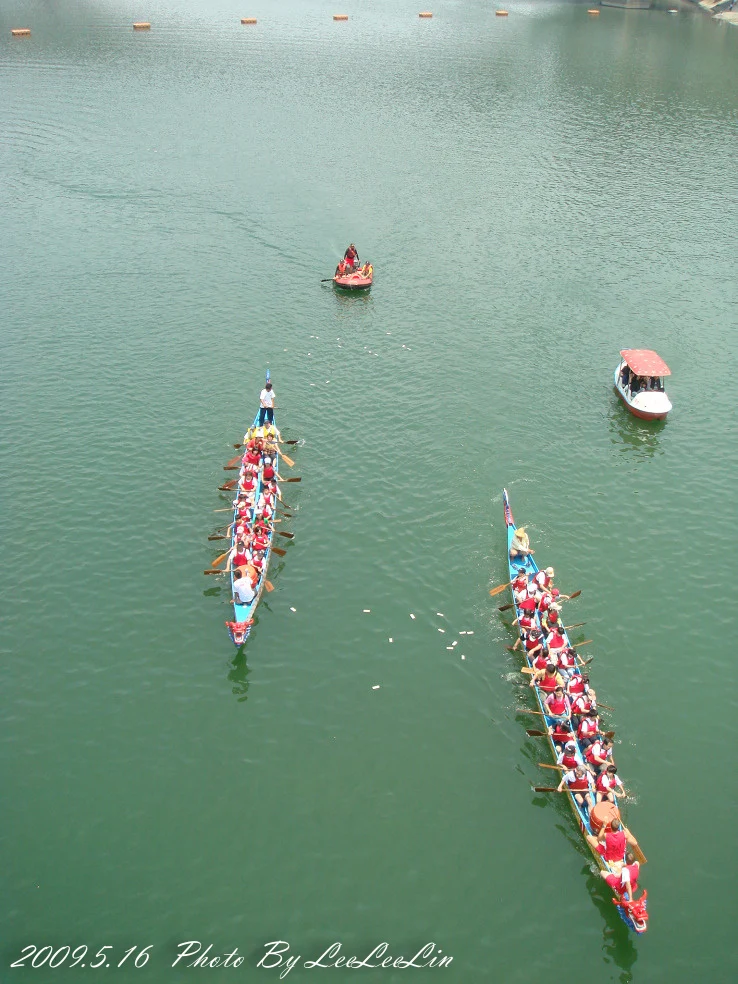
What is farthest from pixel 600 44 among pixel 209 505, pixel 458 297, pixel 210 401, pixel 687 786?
pixel 687 786

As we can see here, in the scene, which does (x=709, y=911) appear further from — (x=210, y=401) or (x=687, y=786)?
(x=210, y=401)

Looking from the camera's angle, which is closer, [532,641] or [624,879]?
[624,879]

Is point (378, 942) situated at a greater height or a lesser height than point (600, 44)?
lesser

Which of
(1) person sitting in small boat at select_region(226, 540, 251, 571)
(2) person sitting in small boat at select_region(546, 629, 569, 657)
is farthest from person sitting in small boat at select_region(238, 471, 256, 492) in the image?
(2) person sitting in small boat at select_region(546, 629, 569, 657)

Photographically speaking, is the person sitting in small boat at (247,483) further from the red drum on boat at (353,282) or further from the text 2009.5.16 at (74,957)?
the red drum on boat at (353,282)

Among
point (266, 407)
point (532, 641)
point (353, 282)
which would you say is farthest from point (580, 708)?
point (353, 282)

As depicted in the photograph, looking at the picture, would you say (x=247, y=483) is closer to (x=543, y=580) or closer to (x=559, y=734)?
(x=543, y=580)
